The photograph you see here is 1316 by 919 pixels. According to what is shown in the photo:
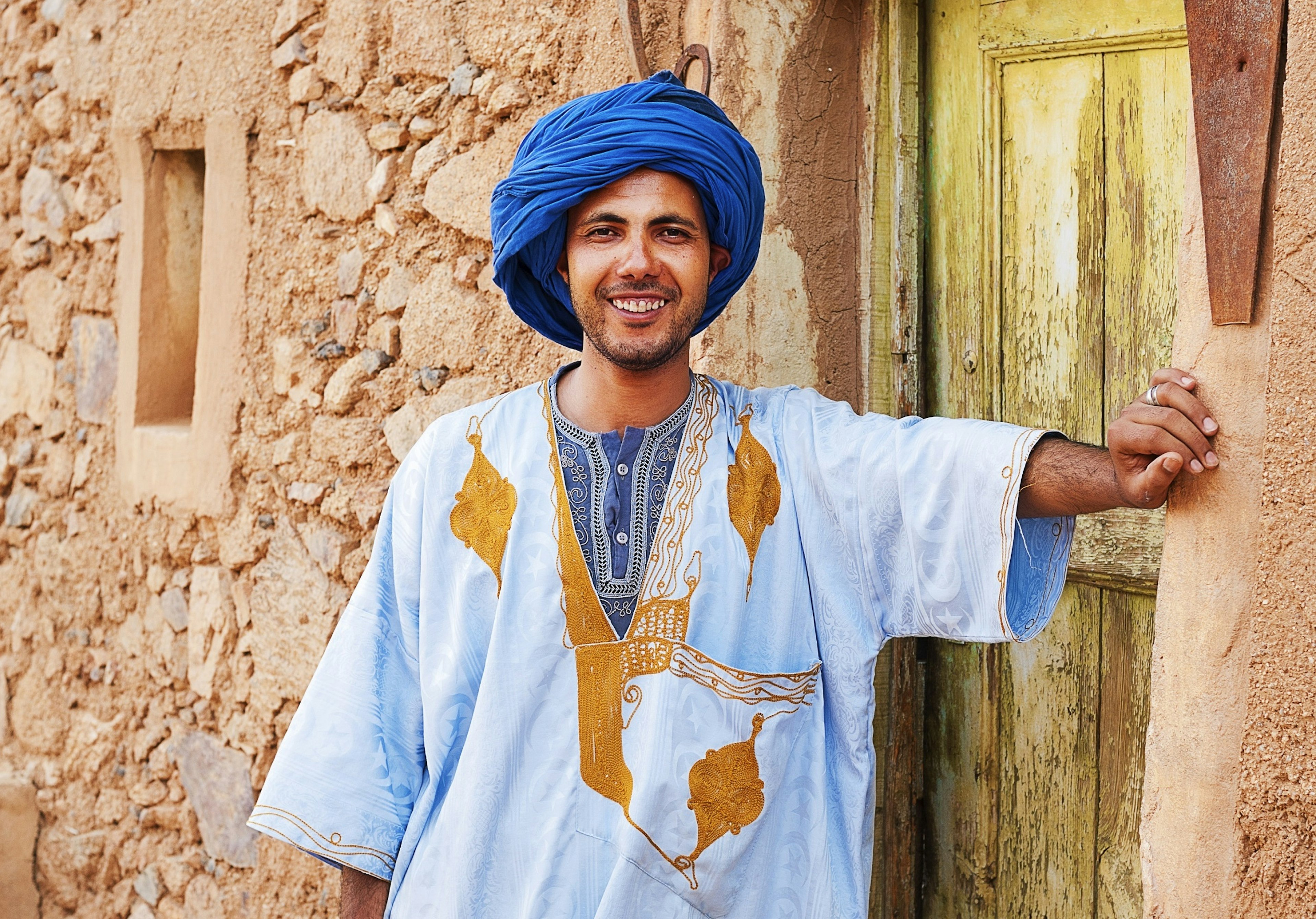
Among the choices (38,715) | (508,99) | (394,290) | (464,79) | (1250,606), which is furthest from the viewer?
(38,715)

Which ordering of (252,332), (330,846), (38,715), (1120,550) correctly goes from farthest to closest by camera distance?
(38,715) → (252,332) → (1120,550) → (330,846)

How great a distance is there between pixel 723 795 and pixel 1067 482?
61 cm

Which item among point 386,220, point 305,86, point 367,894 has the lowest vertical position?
point 367,894

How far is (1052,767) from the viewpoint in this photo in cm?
203

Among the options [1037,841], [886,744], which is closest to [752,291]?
[886,744]

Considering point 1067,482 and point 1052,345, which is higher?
point 1052,345

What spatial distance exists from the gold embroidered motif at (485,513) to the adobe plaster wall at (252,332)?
1.68ft

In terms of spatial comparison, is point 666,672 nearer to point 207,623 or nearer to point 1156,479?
point 1156,479

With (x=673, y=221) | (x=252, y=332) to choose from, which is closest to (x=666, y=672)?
(x=673, y=221)

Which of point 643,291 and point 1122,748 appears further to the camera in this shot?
point 1122,748

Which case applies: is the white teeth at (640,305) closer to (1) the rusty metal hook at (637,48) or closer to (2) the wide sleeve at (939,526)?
(2) the wide sleeve at (939,526)

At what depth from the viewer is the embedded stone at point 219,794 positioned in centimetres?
303

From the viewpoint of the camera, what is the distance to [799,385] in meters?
2.15

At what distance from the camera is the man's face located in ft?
5.63
